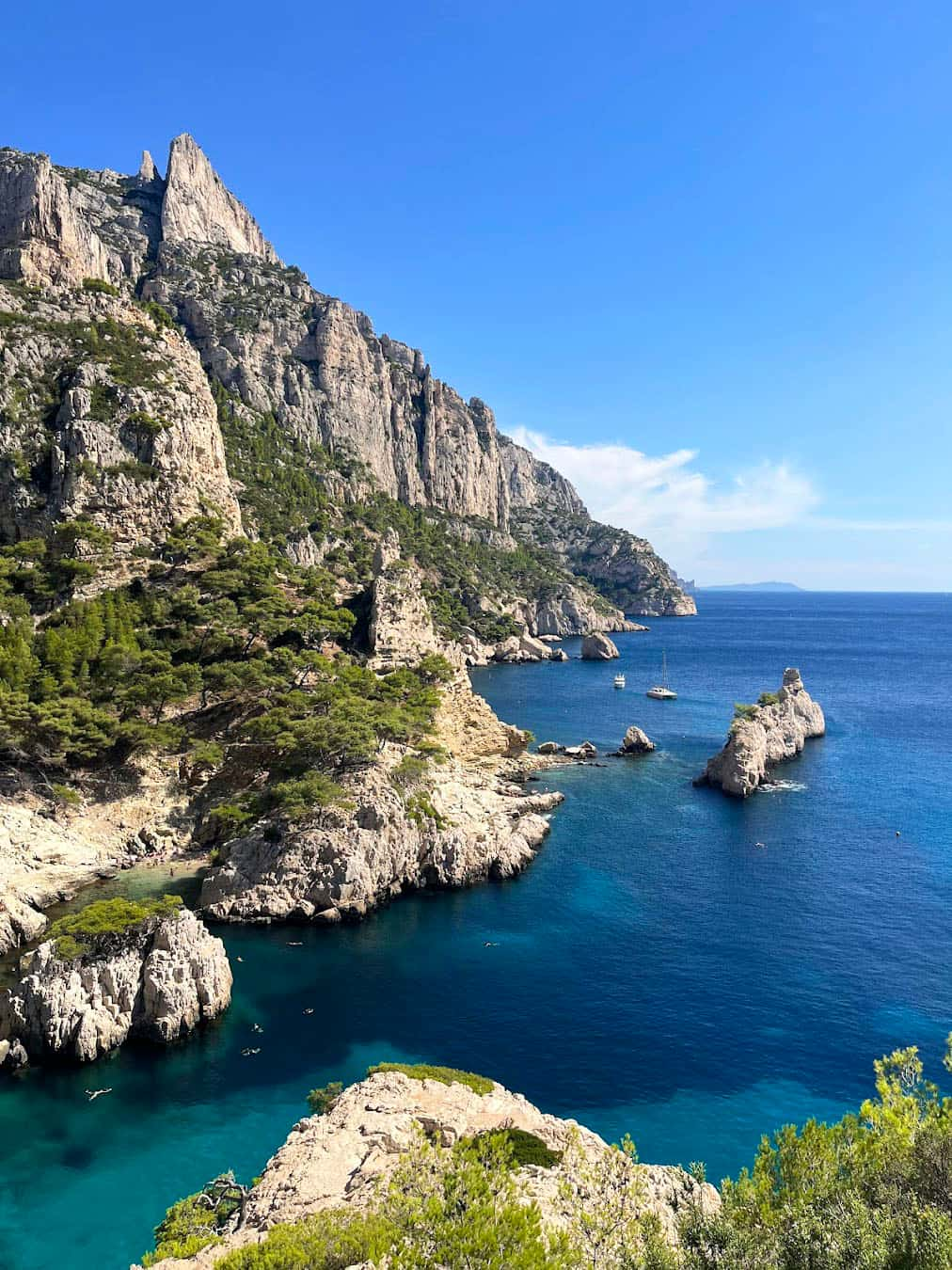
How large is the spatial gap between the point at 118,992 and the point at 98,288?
296ft

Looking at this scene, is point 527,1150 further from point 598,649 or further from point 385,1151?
point 598,649

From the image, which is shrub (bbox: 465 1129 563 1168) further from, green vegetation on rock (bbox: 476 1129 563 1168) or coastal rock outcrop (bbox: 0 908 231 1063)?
coastal rock outcrop (bbox: 0 908 231 1063)

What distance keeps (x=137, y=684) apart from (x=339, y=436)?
396 ft

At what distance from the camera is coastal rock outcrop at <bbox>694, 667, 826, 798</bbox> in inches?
2704

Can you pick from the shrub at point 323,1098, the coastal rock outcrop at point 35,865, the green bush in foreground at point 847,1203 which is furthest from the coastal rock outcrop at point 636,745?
the green bush in foreground at point 847,1203

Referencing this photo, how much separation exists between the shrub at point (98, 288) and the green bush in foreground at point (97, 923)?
8519 cm

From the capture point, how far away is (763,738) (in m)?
73.8

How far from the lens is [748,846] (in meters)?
56.2

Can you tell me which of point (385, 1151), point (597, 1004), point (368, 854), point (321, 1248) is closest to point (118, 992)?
point (385, 1151)

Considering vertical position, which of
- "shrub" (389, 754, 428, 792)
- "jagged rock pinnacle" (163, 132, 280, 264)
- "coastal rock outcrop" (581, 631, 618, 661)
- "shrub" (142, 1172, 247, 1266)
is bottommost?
"shrub" (142, 1172, 247, 1266)

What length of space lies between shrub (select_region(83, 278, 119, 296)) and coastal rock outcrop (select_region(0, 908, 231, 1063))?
86.6 meters

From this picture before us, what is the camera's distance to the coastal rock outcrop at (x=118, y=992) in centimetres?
3058

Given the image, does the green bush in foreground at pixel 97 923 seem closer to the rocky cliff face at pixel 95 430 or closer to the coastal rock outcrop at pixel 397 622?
the coastal rock outcrop at pixel 397 622

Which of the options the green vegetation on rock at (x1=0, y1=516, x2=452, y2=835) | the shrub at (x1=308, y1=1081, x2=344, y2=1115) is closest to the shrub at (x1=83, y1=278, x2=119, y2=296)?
the green vegetation on rock at (x1=0, y1=516, x2=452, y2=835)
